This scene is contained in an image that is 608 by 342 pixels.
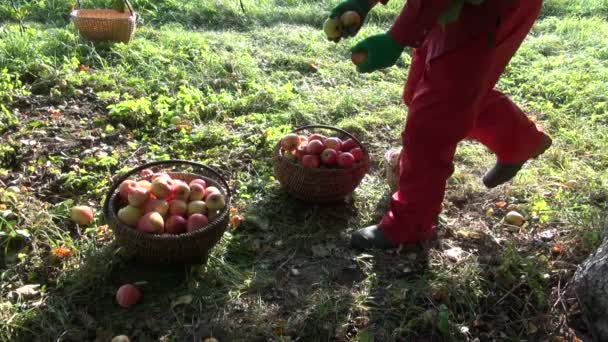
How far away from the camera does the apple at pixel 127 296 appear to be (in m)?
2.28

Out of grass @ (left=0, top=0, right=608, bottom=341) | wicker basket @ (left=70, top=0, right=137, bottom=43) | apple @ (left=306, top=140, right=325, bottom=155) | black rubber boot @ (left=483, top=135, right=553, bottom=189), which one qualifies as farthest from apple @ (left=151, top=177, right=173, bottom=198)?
wicker basket @ (left=70, top=0, right=137, bottom=43)

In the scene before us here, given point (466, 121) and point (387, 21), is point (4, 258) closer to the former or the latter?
point (466, 121)

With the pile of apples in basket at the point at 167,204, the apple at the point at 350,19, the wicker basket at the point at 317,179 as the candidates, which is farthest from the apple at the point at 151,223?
the apple at the point at 350,19

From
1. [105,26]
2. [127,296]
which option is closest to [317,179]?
[127,296]

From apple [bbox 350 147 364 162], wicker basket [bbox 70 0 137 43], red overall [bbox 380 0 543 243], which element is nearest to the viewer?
red overall [bbox 380 0 543 243]

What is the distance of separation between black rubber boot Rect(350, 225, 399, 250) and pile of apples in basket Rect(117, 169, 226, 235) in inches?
27.5

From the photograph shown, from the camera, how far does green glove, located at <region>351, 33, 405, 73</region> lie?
226cm

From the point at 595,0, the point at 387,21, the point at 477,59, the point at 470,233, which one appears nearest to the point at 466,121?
the point at 477,59

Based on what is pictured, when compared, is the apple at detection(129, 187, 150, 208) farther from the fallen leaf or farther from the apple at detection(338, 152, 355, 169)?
the apple at detection(338, 152, 355, 169)

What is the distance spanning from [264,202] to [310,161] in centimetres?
40

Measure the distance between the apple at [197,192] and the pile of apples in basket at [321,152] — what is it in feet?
1.88

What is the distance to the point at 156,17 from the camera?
246 inches

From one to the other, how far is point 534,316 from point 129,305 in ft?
5.65

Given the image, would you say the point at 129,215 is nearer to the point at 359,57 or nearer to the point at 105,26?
the point at 359,57
